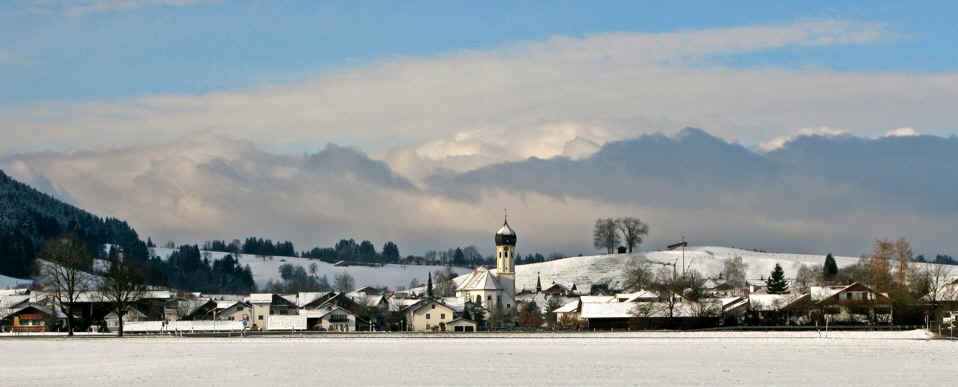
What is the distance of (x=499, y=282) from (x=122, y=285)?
200ft

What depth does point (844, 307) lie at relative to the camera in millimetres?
106625

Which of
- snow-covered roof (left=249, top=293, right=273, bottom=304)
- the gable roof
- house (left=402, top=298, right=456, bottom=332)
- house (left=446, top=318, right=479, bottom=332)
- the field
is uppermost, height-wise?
snow-covered roof (left=249, top=293, right=273, bottom=304)

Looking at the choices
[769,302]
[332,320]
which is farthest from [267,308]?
[769,302]

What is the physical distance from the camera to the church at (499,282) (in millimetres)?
153375

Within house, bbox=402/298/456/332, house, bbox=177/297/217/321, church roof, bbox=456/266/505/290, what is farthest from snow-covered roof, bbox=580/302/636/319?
house, bbox=177/297/217/321

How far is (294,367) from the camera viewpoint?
4969 centimetres

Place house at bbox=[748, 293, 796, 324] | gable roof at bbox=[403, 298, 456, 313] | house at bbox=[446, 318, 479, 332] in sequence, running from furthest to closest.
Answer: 1. gable roof at bbox=[403, 298, 456, 313]
2. house at bbox=[446, 318, 479, 332]
3. house at bbox=[748, 293, 796, 324]

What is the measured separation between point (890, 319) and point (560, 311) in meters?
37.5

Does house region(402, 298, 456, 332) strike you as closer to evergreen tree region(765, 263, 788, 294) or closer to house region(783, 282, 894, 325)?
house region(783, 282, 894, 325)

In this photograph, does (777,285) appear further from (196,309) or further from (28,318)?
(28,318)

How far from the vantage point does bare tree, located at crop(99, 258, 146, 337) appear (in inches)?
4183

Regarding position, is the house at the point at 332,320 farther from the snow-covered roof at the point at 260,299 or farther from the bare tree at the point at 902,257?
the bare tree at the point at 902,257

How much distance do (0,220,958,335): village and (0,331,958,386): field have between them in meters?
28.2

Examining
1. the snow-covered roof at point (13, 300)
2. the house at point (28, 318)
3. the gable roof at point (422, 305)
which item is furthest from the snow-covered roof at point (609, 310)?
the snow-covered roof at point (13, 300)
